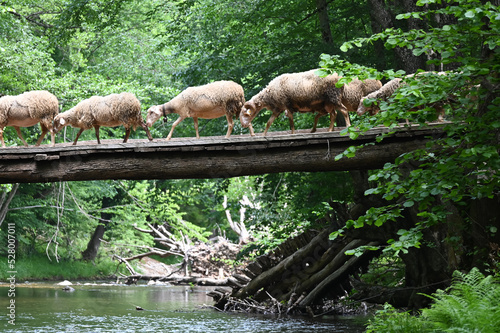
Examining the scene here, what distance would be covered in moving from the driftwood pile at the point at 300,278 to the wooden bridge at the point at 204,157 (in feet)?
12.8

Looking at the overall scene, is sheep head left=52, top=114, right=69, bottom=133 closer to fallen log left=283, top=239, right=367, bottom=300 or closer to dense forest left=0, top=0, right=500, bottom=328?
dense forest left=0, top=0, right=500, bottom=328

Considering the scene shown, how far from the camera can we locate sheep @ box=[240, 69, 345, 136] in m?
9.02

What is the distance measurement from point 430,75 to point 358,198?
585 centimetres

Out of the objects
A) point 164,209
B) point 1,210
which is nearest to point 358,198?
point 164,209

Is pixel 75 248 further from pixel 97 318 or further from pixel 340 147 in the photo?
pixel 340 147

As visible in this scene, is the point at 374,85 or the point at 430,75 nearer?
the point at 430,75

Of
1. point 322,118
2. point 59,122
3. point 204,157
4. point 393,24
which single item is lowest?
point 204,157

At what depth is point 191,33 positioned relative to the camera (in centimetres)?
1920

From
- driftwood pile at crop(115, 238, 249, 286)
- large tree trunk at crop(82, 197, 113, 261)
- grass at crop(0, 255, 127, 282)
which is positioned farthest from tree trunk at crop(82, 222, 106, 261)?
driftwood pile at crop(115, 238, 249, 286)

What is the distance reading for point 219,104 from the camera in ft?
31.2

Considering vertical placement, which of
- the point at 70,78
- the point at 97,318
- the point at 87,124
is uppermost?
the point at 70,78

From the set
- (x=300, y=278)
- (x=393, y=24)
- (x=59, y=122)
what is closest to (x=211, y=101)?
(x=59, y=122)

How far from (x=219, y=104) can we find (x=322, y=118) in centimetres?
552

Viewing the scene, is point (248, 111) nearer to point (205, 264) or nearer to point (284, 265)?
point (284, 265)
